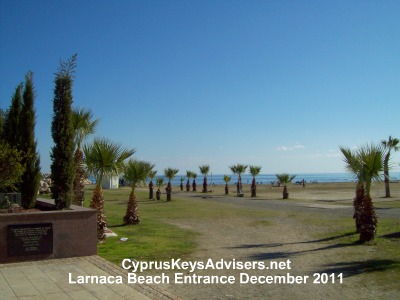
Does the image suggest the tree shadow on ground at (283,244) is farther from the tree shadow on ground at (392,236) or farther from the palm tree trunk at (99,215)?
the palm tree trunk at (99,215)

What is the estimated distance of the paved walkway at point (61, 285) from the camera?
675 centimetres

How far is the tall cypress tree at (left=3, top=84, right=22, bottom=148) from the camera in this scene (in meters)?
13.8

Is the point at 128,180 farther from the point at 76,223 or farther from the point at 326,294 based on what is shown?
the point at 326,294

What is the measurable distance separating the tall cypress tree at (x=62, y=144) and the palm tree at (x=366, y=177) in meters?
8.71

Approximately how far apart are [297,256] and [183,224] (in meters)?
7.61

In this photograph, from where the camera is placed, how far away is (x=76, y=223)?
10297 millimetres

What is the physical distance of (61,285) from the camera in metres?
7.37

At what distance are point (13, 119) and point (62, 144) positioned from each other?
3630 millimetres

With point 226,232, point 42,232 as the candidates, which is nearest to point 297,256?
point 226,232

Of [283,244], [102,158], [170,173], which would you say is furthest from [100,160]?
Result: [170,173]

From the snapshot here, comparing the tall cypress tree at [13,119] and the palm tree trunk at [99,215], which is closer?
the palm tree trunk at [99,215]

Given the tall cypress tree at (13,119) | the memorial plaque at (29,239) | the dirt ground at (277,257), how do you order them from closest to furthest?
the dirt ground at (277,257), the memorial plaque at (29,239), the tall cypress tree at (13,119)

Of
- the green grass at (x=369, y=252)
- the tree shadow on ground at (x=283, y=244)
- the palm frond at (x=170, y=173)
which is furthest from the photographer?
the palm frond at (x=170, y=173)

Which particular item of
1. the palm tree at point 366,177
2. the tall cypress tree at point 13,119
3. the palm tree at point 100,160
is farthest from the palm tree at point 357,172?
the tall cypress tree at point 13,119
